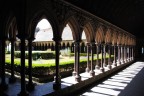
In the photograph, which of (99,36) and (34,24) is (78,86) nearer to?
(34,24)

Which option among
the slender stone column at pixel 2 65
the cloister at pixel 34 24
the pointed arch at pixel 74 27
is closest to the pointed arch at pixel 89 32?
the cloister at pixel 34 24

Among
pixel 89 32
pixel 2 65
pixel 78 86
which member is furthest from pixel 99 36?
pixel 2 65

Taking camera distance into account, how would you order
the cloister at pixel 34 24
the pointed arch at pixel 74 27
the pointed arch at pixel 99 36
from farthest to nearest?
the pointed arch at pixel 99 36 → the pointed arch at pixel 74 27 → the cloister at pixel 34 24

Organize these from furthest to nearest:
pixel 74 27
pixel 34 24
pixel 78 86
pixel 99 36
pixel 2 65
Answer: pixel 99 36 < pixel 74 27 < pixel 78 86 < pixel 34 24 < pixel 2 65

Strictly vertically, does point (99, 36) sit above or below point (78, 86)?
above

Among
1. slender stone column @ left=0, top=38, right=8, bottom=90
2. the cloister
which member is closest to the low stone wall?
the cloister

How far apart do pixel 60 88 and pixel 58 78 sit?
1.55 feet

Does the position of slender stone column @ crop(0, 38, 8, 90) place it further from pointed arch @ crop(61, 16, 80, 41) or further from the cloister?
pointed arch @ crop(61, 16, 80, 41)

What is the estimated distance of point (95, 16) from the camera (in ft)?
39.0

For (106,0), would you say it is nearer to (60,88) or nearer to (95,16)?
(95,16)

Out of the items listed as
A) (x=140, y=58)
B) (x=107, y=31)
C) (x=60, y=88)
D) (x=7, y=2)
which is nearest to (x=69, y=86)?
(x=60, y=88)

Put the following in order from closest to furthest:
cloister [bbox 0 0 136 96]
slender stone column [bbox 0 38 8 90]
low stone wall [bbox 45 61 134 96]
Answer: cloister [bbox 0 0 136 96], slender stone column [bbox 0 38 8 90], low stone wall [bbox 45 61 134 96]

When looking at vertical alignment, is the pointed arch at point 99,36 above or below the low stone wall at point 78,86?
above

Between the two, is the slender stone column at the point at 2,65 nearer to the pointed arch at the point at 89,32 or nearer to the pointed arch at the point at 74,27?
the pointed arch at the point at 74,27
